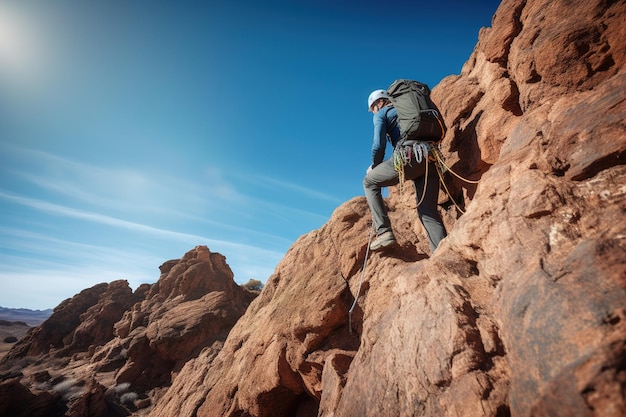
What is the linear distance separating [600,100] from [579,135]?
0.52 metres

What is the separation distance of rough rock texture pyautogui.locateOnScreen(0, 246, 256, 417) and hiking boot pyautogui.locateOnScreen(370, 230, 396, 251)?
43.2 feet

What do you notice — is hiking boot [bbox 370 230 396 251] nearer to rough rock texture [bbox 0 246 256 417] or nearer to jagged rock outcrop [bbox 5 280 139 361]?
rough rock texture [bbox 0 246 256 417]

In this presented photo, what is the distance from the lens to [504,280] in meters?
3.09

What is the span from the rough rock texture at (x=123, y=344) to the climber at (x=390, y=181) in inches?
532

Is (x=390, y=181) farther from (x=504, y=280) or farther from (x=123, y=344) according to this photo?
(x=123, y=344)

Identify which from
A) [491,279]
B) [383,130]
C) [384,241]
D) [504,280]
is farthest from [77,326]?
[504,280]

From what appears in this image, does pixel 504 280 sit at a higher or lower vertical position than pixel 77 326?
higher

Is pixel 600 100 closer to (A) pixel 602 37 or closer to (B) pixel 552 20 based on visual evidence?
(A) pixel 602 37

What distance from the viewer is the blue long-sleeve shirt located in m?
6.11

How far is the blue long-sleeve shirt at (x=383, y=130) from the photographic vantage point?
611 centimetres

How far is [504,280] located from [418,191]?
334 centimetres

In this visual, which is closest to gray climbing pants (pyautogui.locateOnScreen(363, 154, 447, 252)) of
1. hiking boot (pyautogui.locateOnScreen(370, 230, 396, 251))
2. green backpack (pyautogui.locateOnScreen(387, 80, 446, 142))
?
hiking boot (pyautogui.locateOnScreen(370, 230, 396, 251))

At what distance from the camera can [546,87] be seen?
4.34 metres

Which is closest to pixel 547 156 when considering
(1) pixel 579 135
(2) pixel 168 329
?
(1) pixel 579 135
